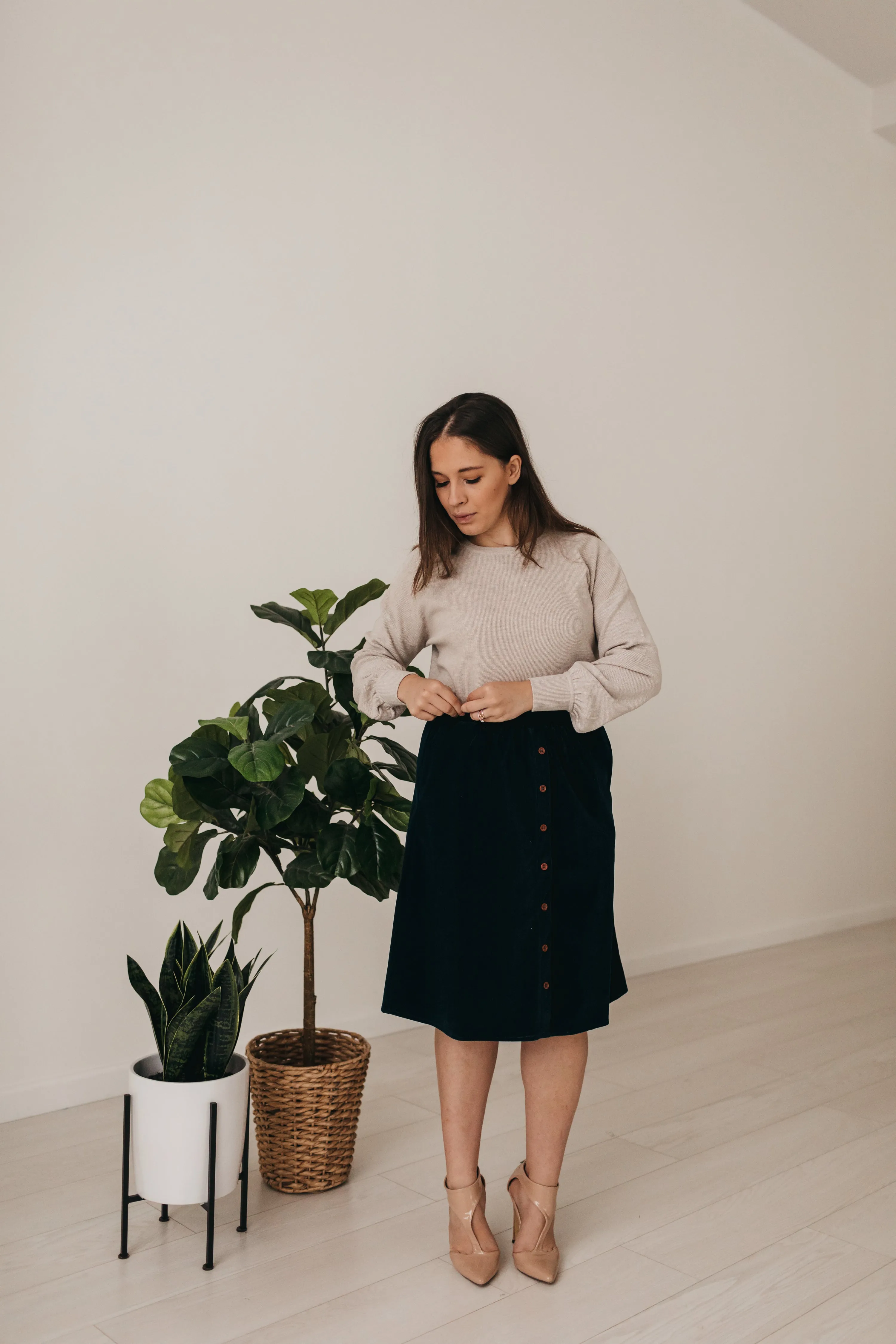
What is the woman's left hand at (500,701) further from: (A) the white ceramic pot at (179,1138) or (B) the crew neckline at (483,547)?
(A) the white ceramic pot at (179,1138)

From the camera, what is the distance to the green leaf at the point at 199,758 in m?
1.80

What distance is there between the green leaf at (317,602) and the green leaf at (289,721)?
229 mm

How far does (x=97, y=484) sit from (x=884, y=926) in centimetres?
342

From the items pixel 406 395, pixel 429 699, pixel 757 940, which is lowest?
pixel 757 940

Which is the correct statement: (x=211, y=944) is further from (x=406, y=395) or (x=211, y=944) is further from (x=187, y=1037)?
(x=406, y=395)

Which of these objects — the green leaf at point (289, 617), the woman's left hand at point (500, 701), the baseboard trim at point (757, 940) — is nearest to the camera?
the woman's left hand at point (500, 701)

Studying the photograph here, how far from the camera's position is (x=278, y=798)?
1.84 m

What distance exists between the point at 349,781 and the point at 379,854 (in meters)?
0.13

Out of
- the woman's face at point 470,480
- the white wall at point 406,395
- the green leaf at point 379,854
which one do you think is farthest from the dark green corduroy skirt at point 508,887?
the white wall at point 406,395

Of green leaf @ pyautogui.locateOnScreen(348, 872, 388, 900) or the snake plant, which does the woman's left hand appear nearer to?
green leaf @ pyautogui.locateOnScreen(348, 872, 388, 900)

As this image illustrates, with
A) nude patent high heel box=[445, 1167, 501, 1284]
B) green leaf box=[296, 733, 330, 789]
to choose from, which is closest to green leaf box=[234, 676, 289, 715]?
green leaf box=[296, 733, 330, 789]

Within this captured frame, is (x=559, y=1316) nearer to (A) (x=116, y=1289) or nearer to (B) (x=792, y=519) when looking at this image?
(A) (x=116, y=1289)

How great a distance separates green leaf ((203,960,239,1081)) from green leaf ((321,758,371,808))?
0.33 metres

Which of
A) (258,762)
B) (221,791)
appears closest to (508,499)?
(258,762)
